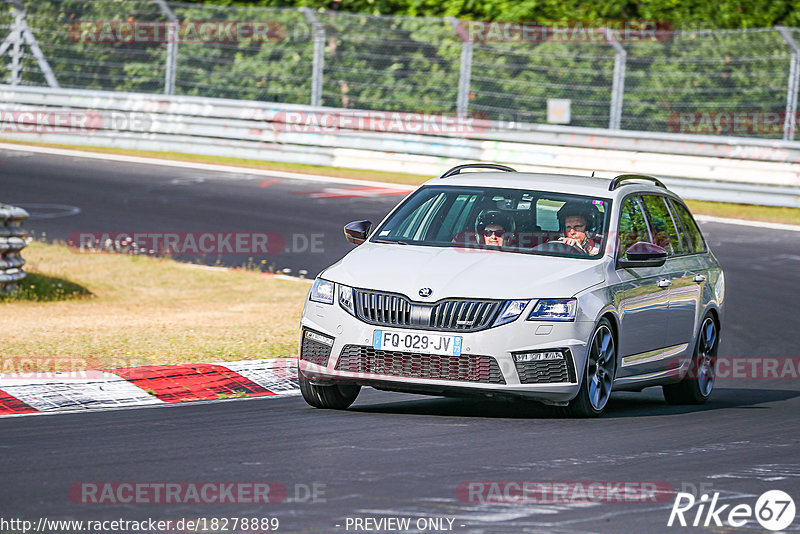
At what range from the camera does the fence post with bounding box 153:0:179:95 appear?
27109mm

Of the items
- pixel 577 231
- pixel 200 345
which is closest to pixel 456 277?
pixel 577 231

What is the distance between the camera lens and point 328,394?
9.30m

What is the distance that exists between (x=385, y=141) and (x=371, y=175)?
69 cm

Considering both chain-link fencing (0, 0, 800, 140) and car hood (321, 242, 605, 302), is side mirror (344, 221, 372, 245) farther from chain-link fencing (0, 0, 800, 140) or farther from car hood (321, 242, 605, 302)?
chain-link fencing (0, 0, 800, 140)

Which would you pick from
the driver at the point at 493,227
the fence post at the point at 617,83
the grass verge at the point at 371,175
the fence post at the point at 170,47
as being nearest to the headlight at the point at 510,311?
the driver at the point at 493,227

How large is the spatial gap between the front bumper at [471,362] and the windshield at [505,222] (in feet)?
3.13

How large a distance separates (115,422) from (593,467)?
9.55ft

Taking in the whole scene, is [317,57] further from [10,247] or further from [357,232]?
[357,232]

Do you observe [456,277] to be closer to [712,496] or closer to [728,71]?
[712,496]

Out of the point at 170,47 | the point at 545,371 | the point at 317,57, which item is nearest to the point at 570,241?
the point at 545,371

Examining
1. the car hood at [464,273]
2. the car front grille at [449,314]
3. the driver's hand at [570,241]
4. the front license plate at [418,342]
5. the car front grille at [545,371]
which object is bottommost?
the car front grille at [545,371]

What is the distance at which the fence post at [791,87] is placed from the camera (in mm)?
23375

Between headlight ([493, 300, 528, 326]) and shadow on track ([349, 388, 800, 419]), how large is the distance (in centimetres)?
90

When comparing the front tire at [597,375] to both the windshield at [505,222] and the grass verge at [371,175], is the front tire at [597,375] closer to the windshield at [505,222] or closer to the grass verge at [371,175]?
the windshield at [505,222]
